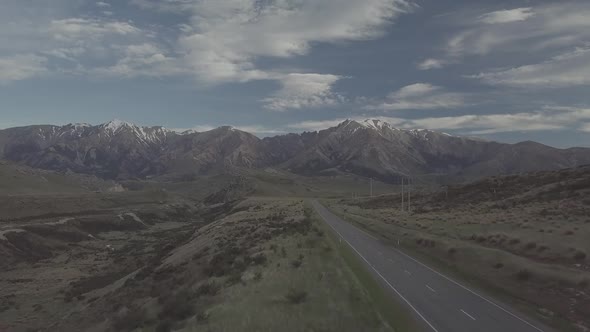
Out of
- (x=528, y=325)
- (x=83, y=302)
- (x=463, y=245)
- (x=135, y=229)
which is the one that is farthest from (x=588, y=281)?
(x=135, y=229)

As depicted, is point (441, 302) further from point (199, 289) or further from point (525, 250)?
point (525, 250)

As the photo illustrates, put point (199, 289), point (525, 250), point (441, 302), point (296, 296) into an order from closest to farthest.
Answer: point (296, 296) → point (199, 289) → point (441, 302) → point (525, 250)

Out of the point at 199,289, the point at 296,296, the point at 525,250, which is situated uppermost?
the point at 296,296

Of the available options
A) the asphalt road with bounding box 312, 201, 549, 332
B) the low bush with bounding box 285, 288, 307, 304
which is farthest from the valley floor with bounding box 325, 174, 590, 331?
the low bush with bounding box 285, 288, 307, 304

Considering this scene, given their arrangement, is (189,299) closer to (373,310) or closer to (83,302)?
(373,310)

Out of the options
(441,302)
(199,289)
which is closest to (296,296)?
(199,289)

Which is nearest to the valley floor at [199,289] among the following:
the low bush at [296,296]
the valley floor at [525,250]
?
the low bush at [296,296]

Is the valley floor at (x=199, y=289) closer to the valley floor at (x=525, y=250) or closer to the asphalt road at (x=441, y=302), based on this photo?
the asphalt road at (x=441, y=302)

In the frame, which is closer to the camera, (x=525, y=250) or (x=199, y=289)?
(x=199, y=289)

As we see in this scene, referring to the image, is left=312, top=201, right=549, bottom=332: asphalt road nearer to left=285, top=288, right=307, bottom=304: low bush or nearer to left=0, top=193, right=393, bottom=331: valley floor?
left=0, top=193, right=393, bottom=331: valley floor
